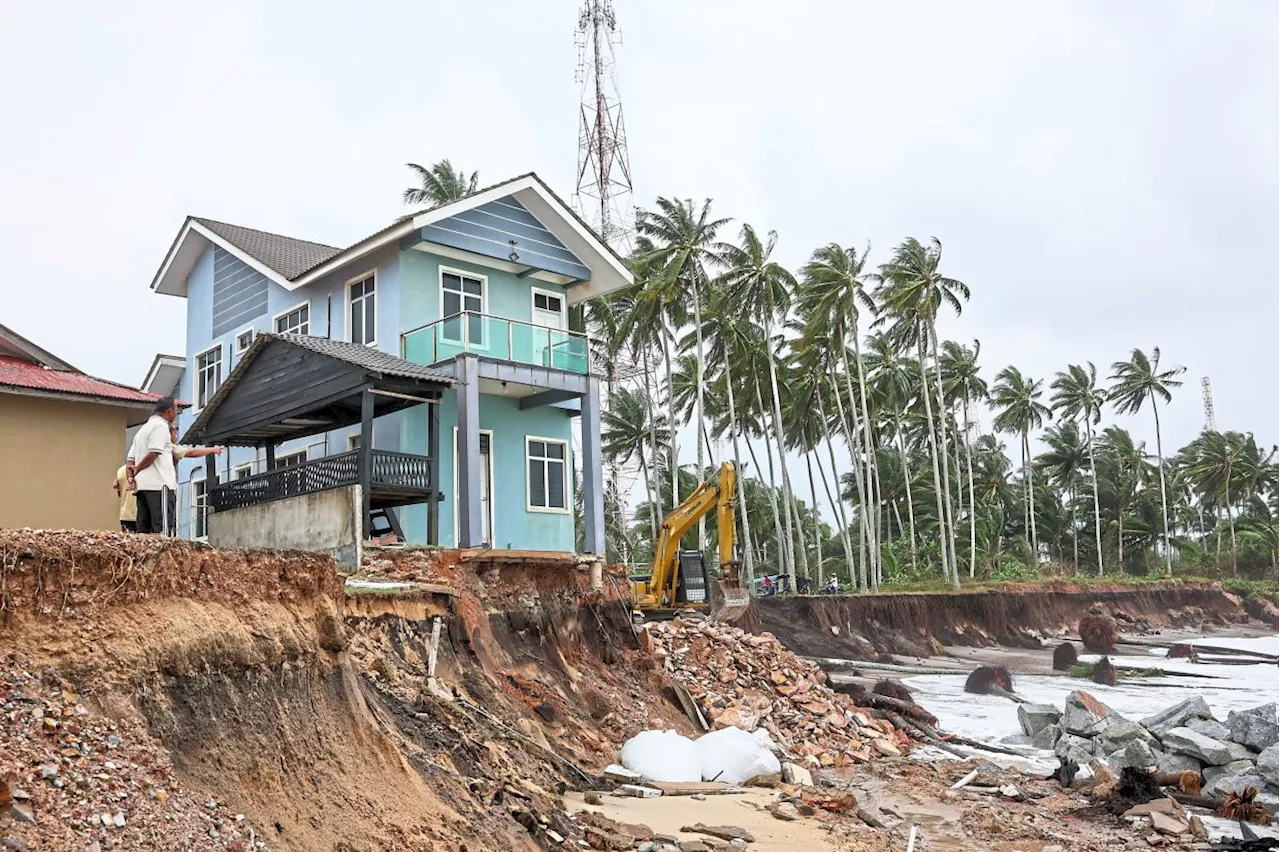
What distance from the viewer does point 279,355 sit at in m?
19.6

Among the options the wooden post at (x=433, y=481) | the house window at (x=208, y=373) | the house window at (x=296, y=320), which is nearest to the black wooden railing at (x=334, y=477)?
the wooden post at (x=433, y=481)

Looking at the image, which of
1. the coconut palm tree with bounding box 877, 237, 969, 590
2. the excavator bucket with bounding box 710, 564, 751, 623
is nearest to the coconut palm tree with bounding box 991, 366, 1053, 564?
the coconut palm tree with bounding box 877, 237, 969, 590

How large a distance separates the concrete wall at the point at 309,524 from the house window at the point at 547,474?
22.8 ft

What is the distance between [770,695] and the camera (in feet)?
62.8

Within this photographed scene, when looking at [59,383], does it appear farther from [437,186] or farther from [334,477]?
[437,186]

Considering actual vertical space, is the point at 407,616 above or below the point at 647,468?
below

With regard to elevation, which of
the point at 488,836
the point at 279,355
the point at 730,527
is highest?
the point at 279,355

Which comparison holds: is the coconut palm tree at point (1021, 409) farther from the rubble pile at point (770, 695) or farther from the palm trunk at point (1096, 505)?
the rubble pile at point (770, 695)

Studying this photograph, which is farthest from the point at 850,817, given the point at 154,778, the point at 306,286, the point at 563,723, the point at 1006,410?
the point at 1006,410

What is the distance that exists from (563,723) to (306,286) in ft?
44.4

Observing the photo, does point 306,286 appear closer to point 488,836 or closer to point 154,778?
point 488,836

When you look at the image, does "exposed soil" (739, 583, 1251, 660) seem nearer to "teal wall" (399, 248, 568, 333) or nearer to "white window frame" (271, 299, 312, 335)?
"teal wall" (399, 248, 568, 333)

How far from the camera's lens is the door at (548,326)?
71.3 feet

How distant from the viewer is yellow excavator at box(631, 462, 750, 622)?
22.1 m
